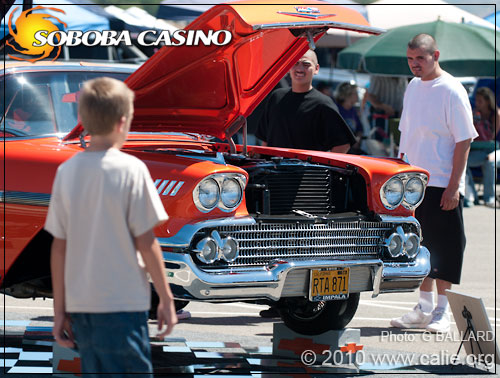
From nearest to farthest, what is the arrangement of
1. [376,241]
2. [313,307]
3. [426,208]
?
[376,241] → [313,307] → [426,208]

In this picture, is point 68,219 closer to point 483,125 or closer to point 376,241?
point 376,241

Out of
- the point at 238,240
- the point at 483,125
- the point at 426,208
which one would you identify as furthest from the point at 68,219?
the point at 483,125

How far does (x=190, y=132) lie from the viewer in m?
5.92

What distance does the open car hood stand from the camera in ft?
16.5

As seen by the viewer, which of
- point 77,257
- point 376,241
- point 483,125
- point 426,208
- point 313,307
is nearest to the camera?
point 77,257

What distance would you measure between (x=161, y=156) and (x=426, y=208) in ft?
7.03

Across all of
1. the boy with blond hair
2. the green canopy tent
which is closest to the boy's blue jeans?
the boy with blond hair

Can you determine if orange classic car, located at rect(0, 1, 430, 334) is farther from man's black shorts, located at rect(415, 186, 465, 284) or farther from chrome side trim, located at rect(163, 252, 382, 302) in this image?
man's black shorts, located at rect(415, 186, 465, 284)

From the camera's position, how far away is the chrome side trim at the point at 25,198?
15.7ft

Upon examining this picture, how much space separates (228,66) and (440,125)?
1547 millimetres

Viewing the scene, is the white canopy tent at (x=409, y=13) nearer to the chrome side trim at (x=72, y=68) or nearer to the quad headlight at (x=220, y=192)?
the chrome side trim at (x=72, y=68)

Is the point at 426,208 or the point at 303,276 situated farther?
the point at 426,208

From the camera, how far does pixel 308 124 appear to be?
6.77 m

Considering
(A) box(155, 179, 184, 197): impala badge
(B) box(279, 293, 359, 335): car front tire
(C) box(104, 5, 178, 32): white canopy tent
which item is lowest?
(B) box(279, 293, 359, 335): car front tire
